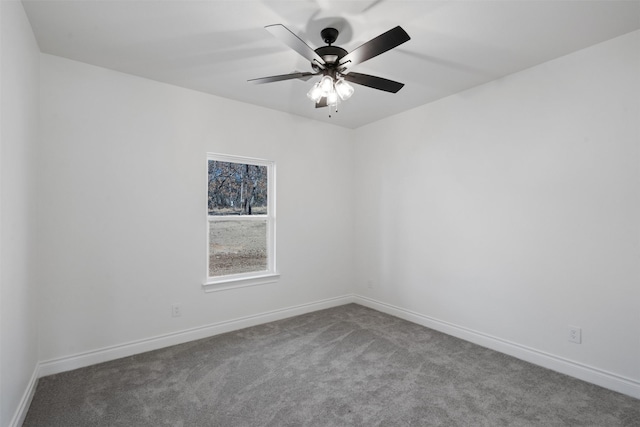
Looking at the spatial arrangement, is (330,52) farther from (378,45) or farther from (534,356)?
(534,356)

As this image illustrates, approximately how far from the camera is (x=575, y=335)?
2564 millimetres

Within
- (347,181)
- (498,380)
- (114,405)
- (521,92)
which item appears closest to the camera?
(114,405)

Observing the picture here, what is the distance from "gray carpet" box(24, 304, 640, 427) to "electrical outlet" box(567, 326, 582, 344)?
0.99 feet

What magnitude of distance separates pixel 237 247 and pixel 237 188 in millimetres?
705

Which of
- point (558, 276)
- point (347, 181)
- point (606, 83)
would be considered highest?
point (606, 83)

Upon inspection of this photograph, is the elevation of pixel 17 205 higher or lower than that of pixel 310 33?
lower

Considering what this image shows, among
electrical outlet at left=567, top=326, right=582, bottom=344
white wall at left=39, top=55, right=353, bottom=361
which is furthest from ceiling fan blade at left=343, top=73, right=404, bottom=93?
electrical outlet at left=567, top=326, right=582, bottom=344

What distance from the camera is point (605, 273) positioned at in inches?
95.7

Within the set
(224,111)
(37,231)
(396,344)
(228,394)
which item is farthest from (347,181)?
(37,231)

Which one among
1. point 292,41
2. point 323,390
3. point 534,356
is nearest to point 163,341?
point 323,390

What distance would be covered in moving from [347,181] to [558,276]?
2778mm

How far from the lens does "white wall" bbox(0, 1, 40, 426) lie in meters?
1.71

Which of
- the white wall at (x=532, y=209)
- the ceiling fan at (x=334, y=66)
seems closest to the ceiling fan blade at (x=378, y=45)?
the ceiling fan at (x=334, y=66)

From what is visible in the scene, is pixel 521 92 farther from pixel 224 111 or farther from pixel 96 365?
pixel 96 365
